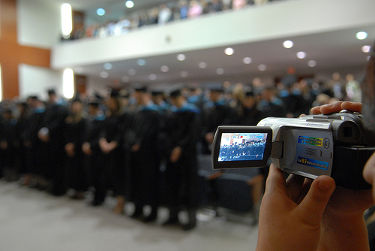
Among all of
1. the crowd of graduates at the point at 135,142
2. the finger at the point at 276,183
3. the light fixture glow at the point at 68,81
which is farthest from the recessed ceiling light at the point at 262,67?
the finger at the point at 276,183

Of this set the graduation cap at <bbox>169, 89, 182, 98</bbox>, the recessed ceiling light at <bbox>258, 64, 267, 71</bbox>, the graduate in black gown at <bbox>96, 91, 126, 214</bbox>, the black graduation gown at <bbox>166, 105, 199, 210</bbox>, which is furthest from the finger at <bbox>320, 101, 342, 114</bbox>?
the recessed ceiling light at <bbox>258, 64, 267, 71</bbox>

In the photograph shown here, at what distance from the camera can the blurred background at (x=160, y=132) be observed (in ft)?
12.3

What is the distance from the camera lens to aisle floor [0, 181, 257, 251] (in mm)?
3498

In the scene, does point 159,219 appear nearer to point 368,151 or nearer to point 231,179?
point 231,179

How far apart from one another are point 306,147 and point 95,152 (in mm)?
5061

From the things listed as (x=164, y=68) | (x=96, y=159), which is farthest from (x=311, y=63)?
(x=96, y=159)

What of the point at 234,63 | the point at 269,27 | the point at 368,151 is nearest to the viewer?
the point at 368,151

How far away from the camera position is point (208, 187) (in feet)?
14.6

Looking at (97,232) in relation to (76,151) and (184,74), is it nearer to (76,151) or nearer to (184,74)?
(76,151)

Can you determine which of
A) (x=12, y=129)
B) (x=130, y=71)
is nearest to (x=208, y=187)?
(x=12, y=129)

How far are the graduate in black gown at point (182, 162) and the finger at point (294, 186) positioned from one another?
10.8 ft

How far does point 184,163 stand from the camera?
4.15m

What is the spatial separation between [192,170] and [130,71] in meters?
12.1

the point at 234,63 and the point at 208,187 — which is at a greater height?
the point at 234,63
